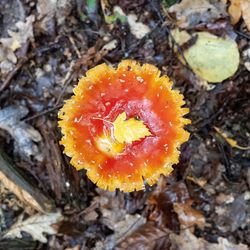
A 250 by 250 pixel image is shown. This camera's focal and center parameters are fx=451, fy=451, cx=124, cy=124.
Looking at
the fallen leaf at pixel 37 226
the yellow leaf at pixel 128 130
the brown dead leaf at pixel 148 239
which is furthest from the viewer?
→ the fallen leaf at pixel 37 226

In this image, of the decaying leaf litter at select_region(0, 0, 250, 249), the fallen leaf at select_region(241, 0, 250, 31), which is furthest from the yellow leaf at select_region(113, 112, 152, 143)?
the fallen leaf at select_region(241, 0, 250, 31)

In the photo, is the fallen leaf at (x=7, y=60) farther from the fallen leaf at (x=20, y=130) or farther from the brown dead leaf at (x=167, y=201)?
the brown dead leaf at (x=167, y=201)

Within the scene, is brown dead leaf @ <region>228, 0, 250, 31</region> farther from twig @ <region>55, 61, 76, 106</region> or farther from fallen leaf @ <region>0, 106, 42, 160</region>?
fallen leaf @ <region>0, 106, 42, 160</region>

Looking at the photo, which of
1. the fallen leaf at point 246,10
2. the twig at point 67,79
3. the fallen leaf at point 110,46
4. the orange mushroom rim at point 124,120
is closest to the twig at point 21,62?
the twig at point 67,79

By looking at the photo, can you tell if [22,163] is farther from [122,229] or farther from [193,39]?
[193,39]

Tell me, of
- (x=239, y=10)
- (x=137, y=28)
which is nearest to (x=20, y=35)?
(x=137, y=28)

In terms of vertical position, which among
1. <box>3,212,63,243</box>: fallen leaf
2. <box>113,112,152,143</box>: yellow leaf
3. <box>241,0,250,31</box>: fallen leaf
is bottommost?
<box>3,212,63,243</box>: fallen leaf

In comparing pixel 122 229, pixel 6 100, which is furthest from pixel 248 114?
pixel 6 100
